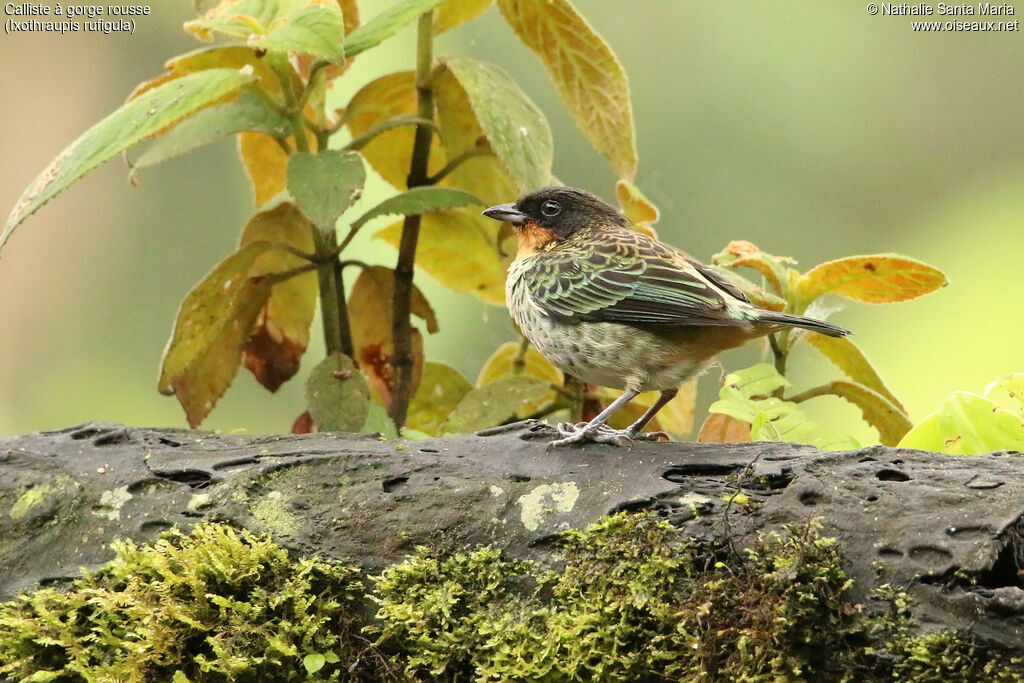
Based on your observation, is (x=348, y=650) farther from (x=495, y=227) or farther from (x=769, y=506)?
(x=495, y=227)

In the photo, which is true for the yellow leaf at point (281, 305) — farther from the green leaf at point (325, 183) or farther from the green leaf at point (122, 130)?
the green leaf at point (122, 130)

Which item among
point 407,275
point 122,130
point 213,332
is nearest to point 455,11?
point 407,275

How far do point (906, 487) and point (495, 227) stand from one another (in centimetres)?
229

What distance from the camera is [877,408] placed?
3.21 metres

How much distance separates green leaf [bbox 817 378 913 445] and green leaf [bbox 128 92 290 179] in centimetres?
197

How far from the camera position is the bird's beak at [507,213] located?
3504 mm

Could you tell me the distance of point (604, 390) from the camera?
3.75 metres

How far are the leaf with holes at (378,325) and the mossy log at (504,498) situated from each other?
1.17 metres

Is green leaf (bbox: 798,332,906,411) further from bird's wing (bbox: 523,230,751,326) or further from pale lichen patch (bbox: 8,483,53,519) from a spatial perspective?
pale lichen patch (bbox: 8,483,53,519)

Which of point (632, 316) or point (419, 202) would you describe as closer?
point (632, 316)

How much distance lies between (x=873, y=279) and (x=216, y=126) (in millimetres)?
2096

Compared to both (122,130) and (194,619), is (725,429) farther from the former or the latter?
(122,130)

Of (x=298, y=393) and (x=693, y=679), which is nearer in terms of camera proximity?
(x=693, y=679)

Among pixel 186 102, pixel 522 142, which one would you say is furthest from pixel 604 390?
pixel 186 102
